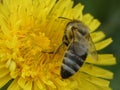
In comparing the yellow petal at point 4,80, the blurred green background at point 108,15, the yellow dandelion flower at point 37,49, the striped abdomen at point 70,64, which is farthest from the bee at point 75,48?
the blurred green background at point 108,15

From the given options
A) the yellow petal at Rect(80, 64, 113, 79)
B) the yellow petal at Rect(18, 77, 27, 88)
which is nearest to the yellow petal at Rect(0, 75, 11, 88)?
the yellow petal at Rect(18, 77, 27, 88)

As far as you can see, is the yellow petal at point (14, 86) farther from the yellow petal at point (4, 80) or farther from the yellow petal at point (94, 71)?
the yellow petal at point (94, 71)

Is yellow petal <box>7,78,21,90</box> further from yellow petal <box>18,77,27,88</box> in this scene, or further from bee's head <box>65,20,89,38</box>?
bee's head <box>65,20,89,38</box>

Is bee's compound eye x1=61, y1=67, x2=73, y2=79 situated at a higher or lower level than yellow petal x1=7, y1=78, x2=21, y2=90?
higher

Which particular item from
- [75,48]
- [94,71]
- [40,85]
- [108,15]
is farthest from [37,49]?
[108,15]

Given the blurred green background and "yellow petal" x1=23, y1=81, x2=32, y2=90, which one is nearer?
"yellow petal" x1=23, y1=81, x2=32, y2=90

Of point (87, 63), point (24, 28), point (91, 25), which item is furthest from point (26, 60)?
point (91, 25)
